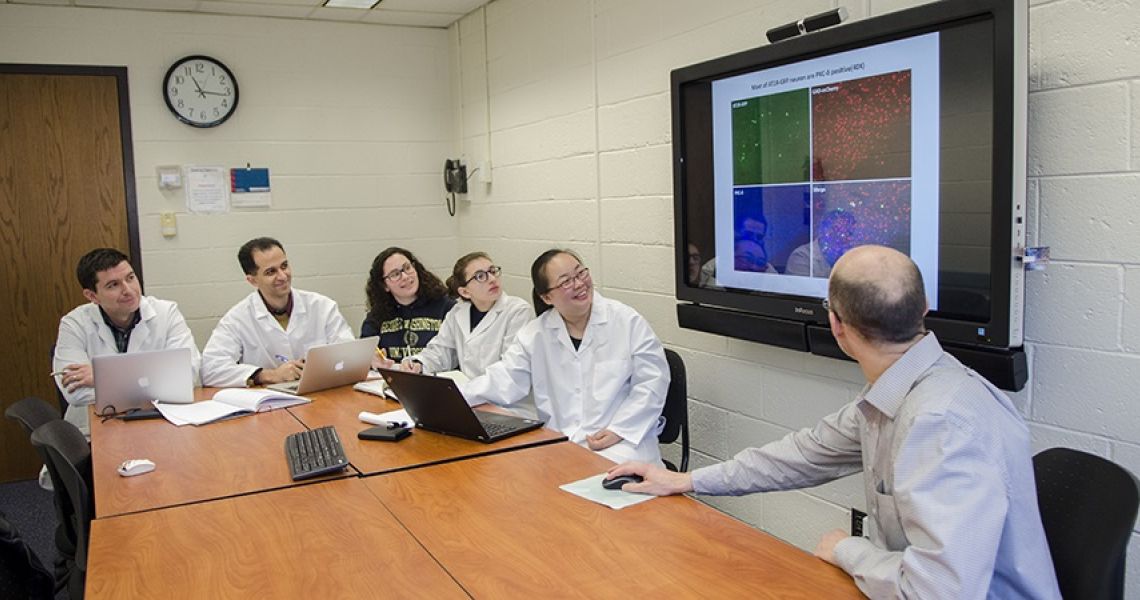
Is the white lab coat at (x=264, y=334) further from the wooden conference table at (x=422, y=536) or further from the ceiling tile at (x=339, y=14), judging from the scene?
the ceiling tile at (x=339, y=14)

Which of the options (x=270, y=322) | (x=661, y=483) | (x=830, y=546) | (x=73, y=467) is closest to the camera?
Answer: (x=830, y=546)

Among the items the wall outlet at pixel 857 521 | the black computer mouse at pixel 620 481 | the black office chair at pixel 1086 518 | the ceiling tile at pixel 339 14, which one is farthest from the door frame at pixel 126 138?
the black office chair at pixel 1086 518

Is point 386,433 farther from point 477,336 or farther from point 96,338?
point 96,338

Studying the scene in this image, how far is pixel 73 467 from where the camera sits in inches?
92.9

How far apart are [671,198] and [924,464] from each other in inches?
89.7

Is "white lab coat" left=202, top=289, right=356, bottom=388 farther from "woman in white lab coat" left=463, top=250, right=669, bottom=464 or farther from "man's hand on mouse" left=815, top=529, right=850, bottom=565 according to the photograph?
"man's hand on mouse" left=815, top=529, right=850, bottom=565

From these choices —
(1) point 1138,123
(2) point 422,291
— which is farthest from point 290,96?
(1) point 1138,123

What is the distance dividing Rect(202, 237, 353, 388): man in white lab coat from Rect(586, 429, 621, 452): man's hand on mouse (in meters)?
1.54

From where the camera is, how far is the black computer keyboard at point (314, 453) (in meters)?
2.37

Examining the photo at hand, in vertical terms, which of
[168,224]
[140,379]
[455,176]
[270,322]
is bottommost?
[140,379]

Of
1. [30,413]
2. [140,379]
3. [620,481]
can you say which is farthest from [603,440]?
[30,413]

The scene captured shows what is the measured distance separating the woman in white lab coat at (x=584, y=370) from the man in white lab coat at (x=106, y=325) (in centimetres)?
135

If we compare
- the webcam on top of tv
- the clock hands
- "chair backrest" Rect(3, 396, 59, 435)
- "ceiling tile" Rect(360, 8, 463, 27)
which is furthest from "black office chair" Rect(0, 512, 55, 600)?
"ceiling tile" Rect(360, 8, 463, 27)

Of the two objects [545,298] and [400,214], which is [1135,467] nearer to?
[545,298]
